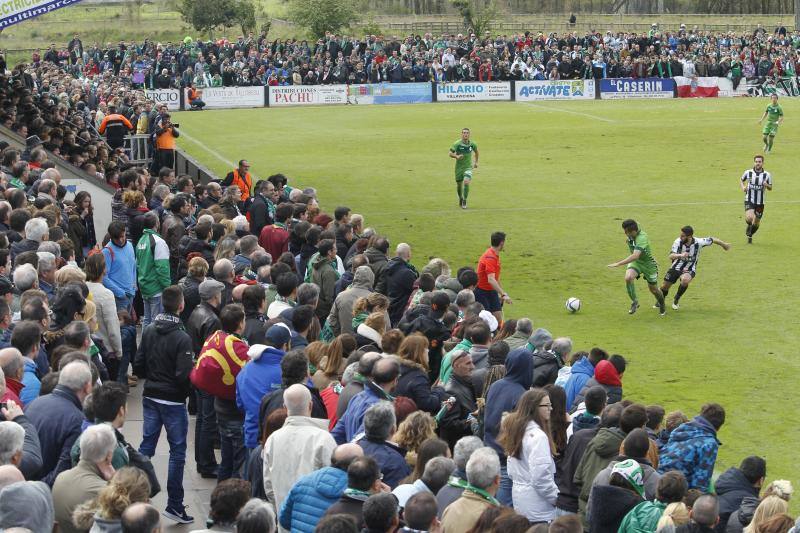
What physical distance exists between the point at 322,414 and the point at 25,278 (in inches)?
141

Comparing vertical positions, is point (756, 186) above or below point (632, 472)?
below

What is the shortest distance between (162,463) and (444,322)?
10.3ft

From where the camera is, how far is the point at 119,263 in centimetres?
1393

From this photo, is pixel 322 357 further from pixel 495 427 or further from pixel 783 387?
pixel 783 387

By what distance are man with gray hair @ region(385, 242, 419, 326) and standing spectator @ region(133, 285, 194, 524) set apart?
4129 millimetres

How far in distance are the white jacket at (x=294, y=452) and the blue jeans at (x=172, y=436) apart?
2164 millimetres

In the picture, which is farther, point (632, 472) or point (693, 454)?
point (693, 454)

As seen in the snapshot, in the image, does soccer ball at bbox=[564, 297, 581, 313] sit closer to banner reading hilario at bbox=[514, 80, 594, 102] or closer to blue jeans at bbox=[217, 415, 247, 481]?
blue jeans at bbox=[217, 415, 247, 481]

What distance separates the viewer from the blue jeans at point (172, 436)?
10008 mm

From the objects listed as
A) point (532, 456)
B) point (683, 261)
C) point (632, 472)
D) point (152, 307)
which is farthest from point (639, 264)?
point (632, 472)

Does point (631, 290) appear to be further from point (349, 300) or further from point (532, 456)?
point (532, 456)

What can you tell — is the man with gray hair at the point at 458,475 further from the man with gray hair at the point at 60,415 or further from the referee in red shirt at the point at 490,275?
the referee in red shirt at the point at 490,275

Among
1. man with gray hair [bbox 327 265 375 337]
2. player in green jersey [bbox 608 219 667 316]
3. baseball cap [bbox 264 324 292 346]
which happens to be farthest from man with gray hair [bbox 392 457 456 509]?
player in green jersey [bbox 608 219 667 316]

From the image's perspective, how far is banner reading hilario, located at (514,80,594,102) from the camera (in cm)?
5600
